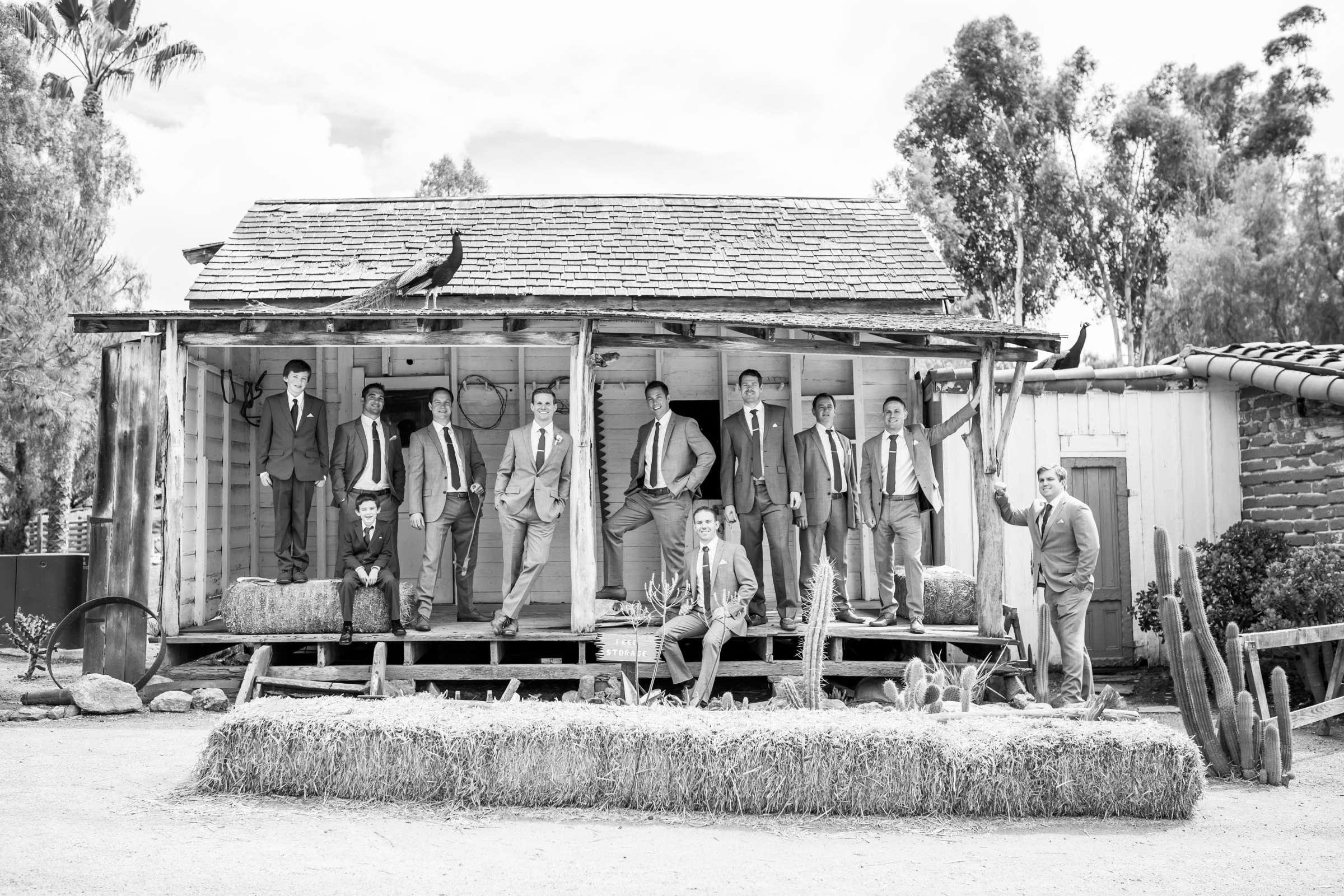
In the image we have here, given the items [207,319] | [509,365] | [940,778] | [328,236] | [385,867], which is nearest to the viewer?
[385,867]

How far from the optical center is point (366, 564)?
8703 mm

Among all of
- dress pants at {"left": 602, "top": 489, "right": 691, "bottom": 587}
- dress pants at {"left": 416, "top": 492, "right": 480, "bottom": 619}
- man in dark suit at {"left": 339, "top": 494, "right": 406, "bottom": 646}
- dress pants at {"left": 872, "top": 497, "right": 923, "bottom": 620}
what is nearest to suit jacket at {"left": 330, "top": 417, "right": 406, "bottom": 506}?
man in dark suit at {"left": 339, "top": 494, "right": 406, "bottom": 646}

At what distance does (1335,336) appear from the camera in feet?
67.3

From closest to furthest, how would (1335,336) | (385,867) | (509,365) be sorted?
(385,867), (509,365), (1335,336)

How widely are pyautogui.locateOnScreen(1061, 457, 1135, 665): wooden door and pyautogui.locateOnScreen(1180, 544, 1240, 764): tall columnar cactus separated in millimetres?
4205

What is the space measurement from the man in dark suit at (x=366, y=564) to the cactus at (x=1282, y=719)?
19.9ft

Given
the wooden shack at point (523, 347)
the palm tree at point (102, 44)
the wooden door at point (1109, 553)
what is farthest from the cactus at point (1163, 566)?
the palm tree at point (102, 44)

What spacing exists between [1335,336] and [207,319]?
19.9 meters

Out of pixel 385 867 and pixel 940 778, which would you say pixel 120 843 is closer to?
pixel 385 867

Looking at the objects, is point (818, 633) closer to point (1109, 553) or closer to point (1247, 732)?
point (1247, 732)

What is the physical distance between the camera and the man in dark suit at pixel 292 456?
30.0 ft

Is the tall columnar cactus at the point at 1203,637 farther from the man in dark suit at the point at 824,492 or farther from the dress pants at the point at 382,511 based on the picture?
the dress pants at the point at 382,511

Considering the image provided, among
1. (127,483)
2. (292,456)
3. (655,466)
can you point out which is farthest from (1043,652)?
(127,483)

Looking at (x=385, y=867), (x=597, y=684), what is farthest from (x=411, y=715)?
(x=597, y=684)
